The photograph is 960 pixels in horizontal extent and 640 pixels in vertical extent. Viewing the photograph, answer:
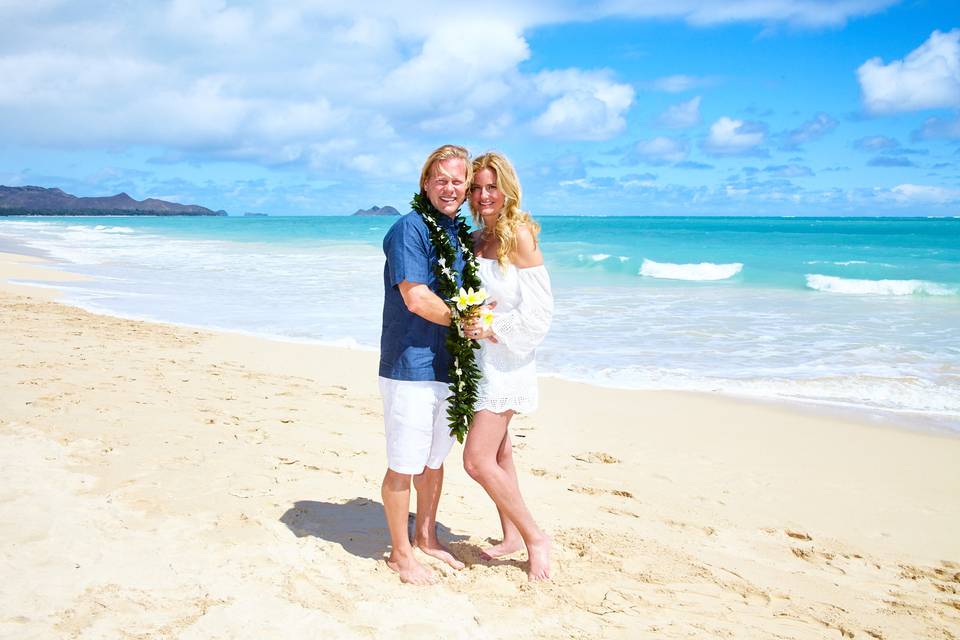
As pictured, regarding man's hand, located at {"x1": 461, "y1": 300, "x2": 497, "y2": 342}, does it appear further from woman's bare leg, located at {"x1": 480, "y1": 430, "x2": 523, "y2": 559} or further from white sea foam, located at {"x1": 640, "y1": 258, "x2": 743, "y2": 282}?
white sea foam, located at {"x1": 640, "y1": 258, "x2": 743, "y2": 282}

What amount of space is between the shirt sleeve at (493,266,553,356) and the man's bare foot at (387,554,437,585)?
122 centimetres

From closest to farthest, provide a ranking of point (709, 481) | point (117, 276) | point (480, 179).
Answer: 1. point (480, 179)
2. point (709, 481)
3. point (117, 276)

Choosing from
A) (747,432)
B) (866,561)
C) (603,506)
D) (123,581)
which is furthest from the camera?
(747,432)

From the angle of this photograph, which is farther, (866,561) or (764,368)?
(764,368)

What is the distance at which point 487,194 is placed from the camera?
3629mm

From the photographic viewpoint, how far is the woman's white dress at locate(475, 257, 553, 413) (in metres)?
3.62

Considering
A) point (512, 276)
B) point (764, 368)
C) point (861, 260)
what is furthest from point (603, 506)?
point (861, 260)

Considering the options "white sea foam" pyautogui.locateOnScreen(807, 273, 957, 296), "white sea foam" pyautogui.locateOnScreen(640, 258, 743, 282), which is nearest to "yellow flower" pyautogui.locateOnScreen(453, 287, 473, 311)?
"white sea foam" pyautogui.locateOnScreen(807, 273, 957, 296)

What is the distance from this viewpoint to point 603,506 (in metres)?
5.04

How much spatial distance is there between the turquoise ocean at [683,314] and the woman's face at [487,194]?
535 cm

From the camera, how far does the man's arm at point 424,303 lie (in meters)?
3.40

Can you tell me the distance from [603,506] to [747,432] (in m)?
2.47

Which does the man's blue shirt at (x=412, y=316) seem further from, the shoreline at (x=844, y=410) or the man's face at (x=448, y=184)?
the shoreline at (x=844, y=410)

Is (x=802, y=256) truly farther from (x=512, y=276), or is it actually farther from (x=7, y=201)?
(x=7, y=201)
